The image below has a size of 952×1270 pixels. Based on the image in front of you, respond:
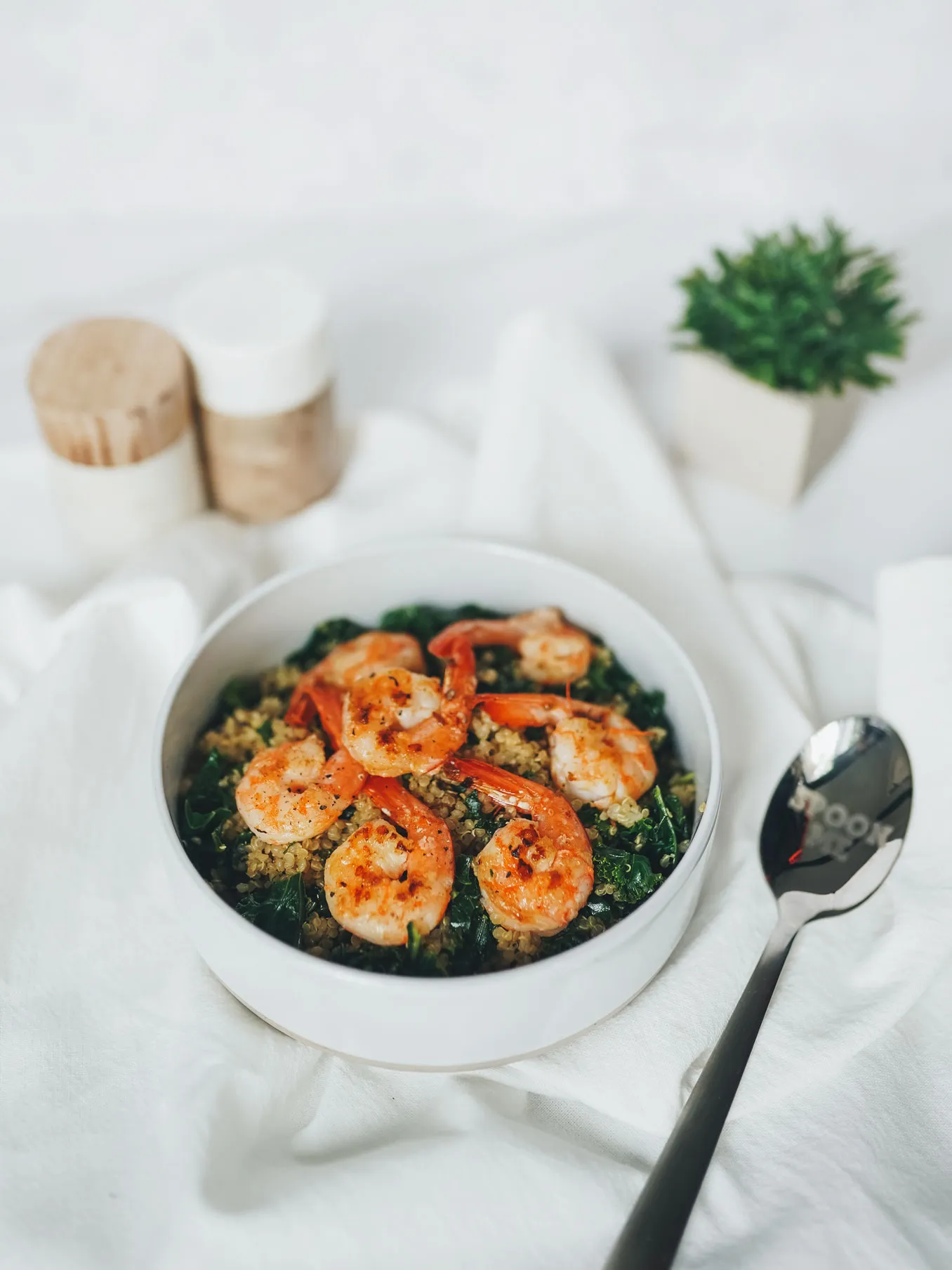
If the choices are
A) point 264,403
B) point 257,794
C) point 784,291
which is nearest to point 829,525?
point 784,291

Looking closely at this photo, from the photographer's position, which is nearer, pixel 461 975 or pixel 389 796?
pixel 461 975

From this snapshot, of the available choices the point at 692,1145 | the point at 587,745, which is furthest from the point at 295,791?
the point at 692,1145

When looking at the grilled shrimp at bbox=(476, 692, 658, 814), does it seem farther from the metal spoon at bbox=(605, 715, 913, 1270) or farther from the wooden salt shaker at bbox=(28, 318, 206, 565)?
the wooden salt shaker at bbox=(28, 318, 206, 565)

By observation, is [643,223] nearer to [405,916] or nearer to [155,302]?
[155,302]

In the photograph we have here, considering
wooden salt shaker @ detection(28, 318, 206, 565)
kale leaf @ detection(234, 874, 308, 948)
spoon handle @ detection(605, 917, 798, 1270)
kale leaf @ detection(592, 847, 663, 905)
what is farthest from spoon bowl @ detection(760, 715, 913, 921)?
wooden salt shaker @ detection(28, 318, 206, 565)

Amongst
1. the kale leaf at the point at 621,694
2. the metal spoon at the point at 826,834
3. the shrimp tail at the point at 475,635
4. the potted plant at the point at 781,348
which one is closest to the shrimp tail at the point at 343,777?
the shrimp tail at the point at 475,635

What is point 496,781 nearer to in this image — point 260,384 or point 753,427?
point 260,384
